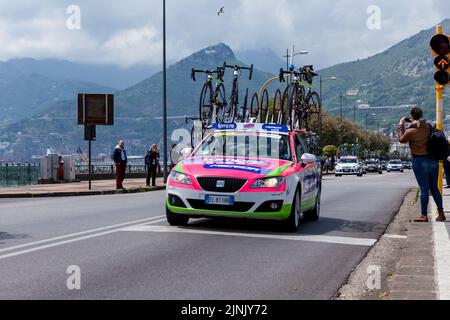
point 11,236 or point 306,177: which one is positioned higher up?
point 306,177

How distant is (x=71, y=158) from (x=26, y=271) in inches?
1298

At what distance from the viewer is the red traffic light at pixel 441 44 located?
13.7 m

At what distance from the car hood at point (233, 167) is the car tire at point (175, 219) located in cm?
73

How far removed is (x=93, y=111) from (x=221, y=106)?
781cm

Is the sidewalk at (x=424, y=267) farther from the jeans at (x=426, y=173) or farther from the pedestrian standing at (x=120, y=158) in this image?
the pedestrian standing at (x=120, y=158)

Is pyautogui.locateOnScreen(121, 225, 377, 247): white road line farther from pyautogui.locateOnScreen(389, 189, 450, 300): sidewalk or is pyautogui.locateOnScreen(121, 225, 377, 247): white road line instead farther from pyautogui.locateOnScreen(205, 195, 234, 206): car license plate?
pyautogui.locateOnScreen(389, 189, 450, 300): sidewalk

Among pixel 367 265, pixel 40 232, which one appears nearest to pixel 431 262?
pixel 367 265

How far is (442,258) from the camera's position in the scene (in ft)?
26.8

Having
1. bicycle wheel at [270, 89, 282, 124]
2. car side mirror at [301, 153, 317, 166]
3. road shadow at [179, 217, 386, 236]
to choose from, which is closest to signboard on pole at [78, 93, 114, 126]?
bicycle wheel at [270, 89, 282, 124]

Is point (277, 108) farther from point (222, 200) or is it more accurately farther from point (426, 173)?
point (222, 200)

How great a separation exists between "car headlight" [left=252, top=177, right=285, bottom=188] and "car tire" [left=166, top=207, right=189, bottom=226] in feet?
4.75

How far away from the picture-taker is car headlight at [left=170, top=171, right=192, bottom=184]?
37.0 ft

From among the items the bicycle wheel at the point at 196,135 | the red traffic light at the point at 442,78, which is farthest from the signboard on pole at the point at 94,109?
the red traffic light at the point at 442,78

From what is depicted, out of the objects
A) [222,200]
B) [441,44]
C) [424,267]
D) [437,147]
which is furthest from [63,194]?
[424,267]
